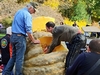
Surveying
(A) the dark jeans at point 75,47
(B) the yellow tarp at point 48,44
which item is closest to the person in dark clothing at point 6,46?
(B) the yellow tarp at point 48,44

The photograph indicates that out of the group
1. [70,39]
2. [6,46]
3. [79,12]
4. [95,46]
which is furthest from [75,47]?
[79,12]

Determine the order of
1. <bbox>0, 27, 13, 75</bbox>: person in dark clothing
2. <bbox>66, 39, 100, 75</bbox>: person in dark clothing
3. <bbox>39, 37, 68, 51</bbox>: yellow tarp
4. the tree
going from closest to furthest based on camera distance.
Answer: <bbox>66, 39, 100, 75</bbox>: person in dark clothing < <bbox>39, 37, 68, 51</bbox>: yellow tarp < <bbox>0, 27, 13, 75</bbox>: person in dark clothing < the tree

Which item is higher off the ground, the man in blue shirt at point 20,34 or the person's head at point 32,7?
the person's head at point 32,7

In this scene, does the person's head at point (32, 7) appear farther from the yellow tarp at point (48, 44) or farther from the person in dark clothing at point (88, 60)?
the person in dark clothing at point (88, 60)

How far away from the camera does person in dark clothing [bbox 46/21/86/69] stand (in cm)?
733

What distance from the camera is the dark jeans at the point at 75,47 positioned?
730 centimetres

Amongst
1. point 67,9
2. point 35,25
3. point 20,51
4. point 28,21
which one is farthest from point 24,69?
point 67,9

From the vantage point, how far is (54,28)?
25.3 feet

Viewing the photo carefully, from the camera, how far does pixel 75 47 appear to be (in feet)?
24.1

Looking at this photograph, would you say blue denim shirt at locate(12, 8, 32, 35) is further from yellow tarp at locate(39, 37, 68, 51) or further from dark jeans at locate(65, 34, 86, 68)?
dark jeans at locate(65, 34, 86, 68)

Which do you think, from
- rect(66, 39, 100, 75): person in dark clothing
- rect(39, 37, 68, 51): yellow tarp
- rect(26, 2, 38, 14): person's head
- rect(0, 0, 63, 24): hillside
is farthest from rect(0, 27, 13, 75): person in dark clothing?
rect(0, 0, 63, 24): hillside

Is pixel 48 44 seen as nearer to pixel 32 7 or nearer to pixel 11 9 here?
pixel 32 7

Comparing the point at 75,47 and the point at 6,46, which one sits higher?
the point at 75,47

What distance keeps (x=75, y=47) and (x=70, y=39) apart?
0.27m
